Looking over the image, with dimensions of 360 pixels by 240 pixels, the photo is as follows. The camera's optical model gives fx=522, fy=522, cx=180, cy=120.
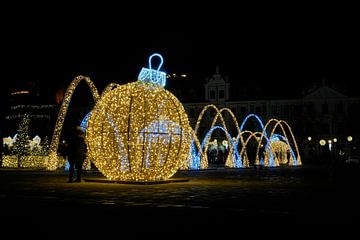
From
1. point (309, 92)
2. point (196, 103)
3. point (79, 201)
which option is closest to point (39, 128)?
point (196, 103)

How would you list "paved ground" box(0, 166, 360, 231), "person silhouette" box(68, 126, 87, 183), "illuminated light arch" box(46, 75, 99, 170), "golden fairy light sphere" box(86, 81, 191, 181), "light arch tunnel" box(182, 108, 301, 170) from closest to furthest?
1. "paved ground" box(0, 166, 360, 231)
2. "golden fairy light sphere" box(86, 81, 191, 181)
3. "person silhouette" box(68, 126, 87, 183)
4. "illuminated light arch" box(46, 75, 99, 170)
5. "light arch tunnel" box(182, 108, 301, 170)

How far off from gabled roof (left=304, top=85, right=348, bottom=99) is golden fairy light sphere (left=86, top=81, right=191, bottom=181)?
2077 inches

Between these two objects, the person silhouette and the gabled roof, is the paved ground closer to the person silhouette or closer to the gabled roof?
the person silhouette

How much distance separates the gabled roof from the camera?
6731cm

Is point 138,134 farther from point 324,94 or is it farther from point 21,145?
point 324,94

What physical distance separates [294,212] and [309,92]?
2389 inches

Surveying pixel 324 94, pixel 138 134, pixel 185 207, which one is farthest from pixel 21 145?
pixel 324 94

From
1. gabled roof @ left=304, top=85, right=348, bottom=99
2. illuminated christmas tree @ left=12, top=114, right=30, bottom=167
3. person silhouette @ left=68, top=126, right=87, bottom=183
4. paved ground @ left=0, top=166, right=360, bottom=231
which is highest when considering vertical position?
gabled roof @ left=304, top=85, right=348, bottom=99

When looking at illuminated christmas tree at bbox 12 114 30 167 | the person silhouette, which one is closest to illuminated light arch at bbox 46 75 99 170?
illuminated christmas tree at bbox 12 114 30 167

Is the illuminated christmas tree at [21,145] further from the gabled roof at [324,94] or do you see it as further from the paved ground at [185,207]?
the gabled roof at [324,94]

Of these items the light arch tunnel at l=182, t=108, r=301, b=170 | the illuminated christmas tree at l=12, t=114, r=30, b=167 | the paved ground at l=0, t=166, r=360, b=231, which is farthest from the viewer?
the illuminated christmas tree at l=12, t=114, r=30, b=167

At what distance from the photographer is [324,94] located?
6775 cm

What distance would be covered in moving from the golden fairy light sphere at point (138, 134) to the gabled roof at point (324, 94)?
52.8m

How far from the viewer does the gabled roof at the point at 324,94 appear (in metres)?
67.3
